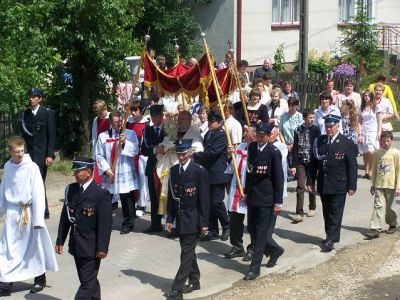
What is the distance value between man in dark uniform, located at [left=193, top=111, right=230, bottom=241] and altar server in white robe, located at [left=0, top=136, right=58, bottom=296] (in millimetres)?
2608

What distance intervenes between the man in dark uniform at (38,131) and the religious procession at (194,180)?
17mm

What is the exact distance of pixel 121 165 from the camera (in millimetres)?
12500

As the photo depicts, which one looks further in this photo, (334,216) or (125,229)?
(125,229)

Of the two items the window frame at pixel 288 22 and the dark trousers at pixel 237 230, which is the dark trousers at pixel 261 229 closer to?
the dark trousers at pixel 237 230

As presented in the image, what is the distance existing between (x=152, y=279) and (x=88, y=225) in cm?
174

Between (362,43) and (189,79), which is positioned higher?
(362,43)

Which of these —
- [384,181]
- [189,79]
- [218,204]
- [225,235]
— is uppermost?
[189,79]

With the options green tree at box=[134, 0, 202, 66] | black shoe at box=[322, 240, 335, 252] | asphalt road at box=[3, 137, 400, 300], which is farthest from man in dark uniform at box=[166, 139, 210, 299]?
green tree at box=[134, 0, 202, 66]

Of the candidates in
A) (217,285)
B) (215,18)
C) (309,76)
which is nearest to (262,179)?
(217,285)

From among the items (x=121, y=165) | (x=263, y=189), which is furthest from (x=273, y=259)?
(x=121, y=165)

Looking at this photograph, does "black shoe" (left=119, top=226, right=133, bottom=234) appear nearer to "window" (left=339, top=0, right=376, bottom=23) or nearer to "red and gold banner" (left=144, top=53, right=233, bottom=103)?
"red and gold banner" (left=144, top=53, right=233, bottom=103)

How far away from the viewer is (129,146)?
41.1ft

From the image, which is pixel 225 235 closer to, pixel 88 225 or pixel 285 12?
pixel 88 225

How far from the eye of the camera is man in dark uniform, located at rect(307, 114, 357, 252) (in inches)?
446
